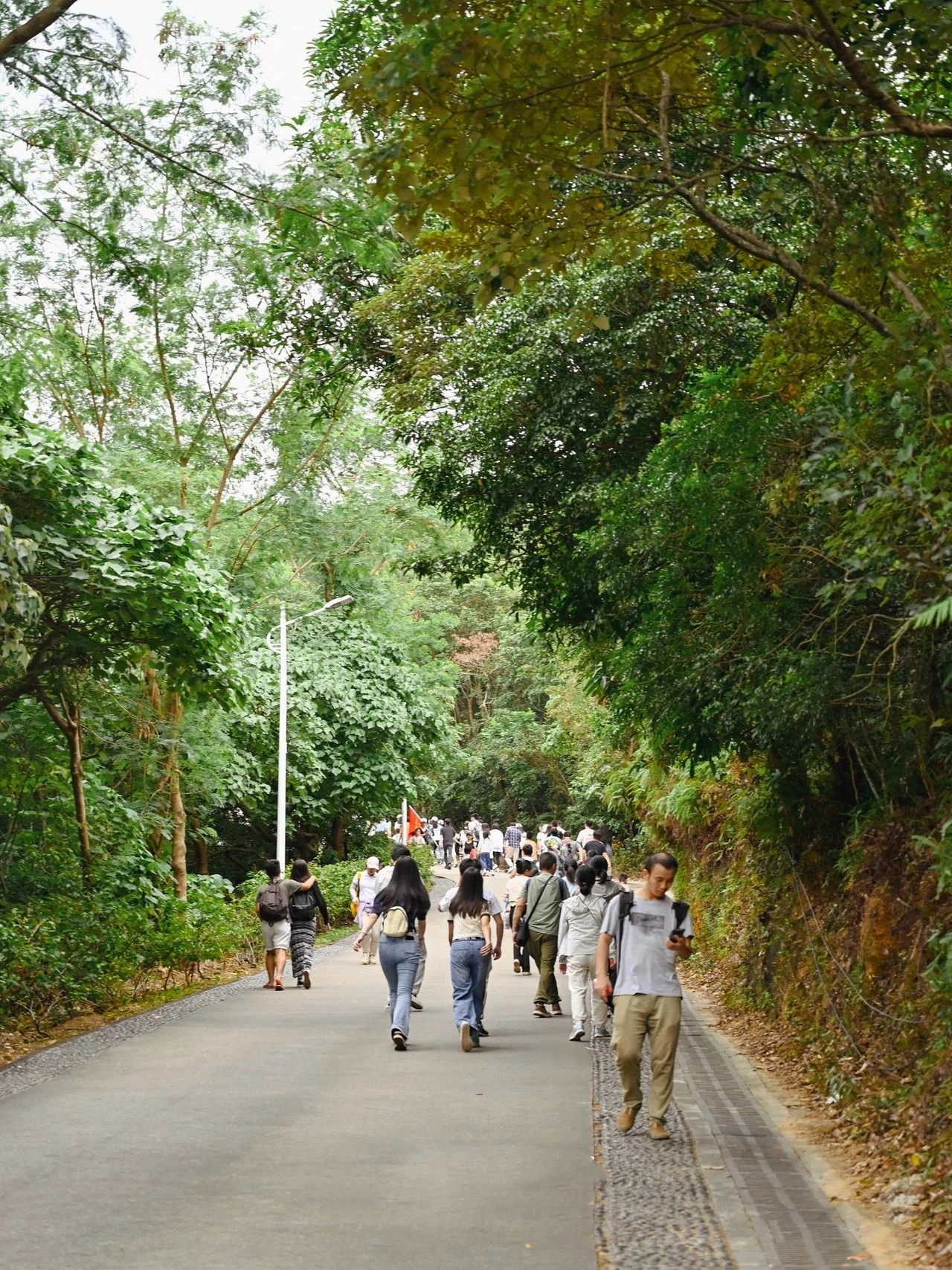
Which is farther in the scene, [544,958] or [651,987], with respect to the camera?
[544,958]

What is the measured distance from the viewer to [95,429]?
25.5m

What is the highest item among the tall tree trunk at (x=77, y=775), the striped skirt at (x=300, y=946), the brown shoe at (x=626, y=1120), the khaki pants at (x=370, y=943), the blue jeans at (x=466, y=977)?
the tall tree trunk at (x=77, y=775)

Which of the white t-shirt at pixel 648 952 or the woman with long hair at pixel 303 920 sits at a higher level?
the white t-shirt at pixel 648 952

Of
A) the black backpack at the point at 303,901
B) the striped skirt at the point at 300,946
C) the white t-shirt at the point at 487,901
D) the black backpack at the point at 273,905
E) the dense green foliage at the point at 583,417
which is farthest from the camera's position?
the striped skirt at the point at 300,946

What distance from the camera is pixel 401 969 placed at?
14164 mm

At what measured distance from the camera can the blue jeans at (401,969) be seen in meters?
14.1

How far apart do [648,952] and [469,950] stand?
4.69 m

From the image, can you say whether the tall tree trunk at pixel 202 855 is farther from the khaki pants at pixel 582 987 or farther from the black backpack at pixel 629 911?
the black backpack at pixel 629 911

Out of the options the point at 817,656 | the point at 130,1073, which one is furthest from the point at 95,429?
the point at 817,656

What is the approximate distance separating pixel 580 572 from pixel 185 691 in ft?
15.2

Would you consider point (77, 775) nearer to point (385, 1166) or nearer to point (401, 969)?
point (401, 969)

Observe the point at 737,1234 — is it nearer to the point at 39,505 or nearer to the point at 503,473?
the point at 39,505

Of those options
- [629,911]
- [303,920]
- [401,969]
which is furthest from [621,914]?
[303,920]

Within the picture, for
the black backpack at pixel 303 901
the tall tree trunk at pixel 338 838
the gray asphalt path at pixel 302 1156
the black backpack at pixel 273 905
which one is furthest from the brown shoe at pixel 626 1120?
the tall tree trunk at pixel 338 838
